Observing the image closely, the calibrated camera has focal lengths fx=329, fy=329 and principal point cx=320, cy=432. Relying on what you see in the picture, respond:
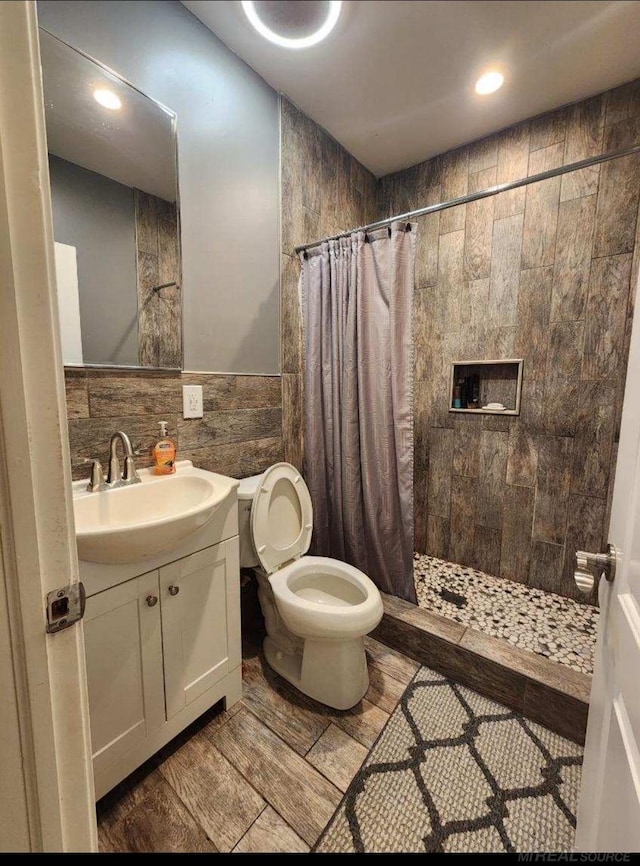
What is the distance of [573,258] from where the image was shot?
1659mm

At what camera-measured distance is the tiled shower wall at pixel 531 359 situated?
1.60 metres

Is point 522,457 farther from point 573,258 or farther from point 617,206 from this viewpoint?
point 617,206

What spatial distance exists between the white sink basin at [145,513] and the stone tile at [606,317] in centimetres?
184

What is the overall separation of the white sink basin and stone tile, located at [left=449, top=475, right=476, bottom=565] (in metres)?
1.59

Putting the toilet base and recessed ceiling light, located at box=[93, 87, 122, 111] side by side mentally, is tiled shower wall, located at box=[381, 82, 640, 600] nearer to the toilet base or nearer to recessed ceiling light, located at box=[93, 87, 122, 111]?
the toilet base

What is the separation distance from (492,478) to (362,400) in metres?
1.09

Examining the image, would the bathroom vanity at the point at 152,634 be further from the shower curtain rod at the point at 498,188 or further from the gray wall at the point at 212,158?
the shower curtain rod at the point at 498,188

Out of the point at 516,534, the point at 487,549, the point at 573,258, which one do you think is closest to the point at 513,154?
the point at 573,258

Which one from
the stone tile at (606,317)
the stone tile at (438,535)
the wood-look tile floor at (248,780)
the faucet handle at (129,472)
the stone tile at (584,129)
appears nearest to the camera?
the wood-look tile floor at (248,780)

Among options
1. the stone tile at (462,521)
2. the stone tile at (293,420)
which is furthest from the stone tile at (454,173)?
the stone tile at (462,521)

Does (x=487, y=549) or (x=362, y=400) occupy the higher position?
(x=362, y=400)

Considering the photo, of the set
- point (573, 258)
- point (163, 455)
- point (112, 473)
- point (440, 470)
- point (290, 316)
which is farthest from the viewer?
point (440, 470)

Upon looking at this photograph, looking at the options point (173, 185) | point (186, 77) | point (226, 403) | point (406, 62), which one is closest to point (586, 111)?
point (406, 62)

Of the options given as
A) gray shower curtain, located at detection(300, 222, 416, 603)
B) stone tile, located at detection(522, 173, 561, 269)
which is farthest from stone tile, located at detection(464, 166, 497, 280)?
gray shower curtain, located at detection(300, 222, 416, 603)
